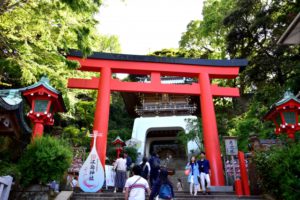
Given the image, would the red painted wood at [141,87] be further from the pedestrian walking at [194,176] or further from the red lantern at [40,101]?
the pedestrian walking at [194,176]

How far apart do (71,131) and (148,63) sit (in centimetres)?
778

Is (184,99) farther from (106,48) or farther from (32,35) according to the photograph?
(32,35)

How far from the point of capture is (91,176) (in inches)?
309

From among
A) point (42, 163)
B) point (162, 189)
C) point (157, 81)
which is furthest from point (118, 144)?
point (162, 189)

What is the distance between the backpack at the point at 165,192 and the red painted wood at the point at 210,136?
5.28 meters

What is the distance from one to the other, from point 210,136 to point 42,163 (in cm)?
685

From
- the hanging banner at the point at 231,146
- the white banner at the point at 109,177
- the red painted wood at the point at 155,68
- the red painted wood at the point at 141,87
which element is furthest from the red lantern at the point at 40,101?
the hanging banner at the point at 231,146

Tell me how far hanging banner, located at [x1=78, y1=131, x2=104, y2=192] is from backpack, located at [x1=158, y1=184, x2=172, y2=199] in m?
3.66

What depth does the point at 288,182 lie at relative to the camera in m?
4.95

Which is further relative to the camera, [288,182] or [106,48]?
[106,48]

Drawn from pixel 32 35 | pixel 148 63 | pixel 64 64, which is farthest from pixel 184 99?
pixel 32 35

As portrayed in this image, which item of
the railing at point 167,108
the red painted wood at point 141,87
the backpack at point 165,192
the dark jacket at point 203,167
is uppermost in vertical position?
the railing at point 167,108

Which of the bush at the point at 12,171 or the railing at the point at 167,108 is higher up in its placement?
the railing at the point at 167,108

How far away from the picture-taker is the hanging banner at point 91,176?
7745 mm
